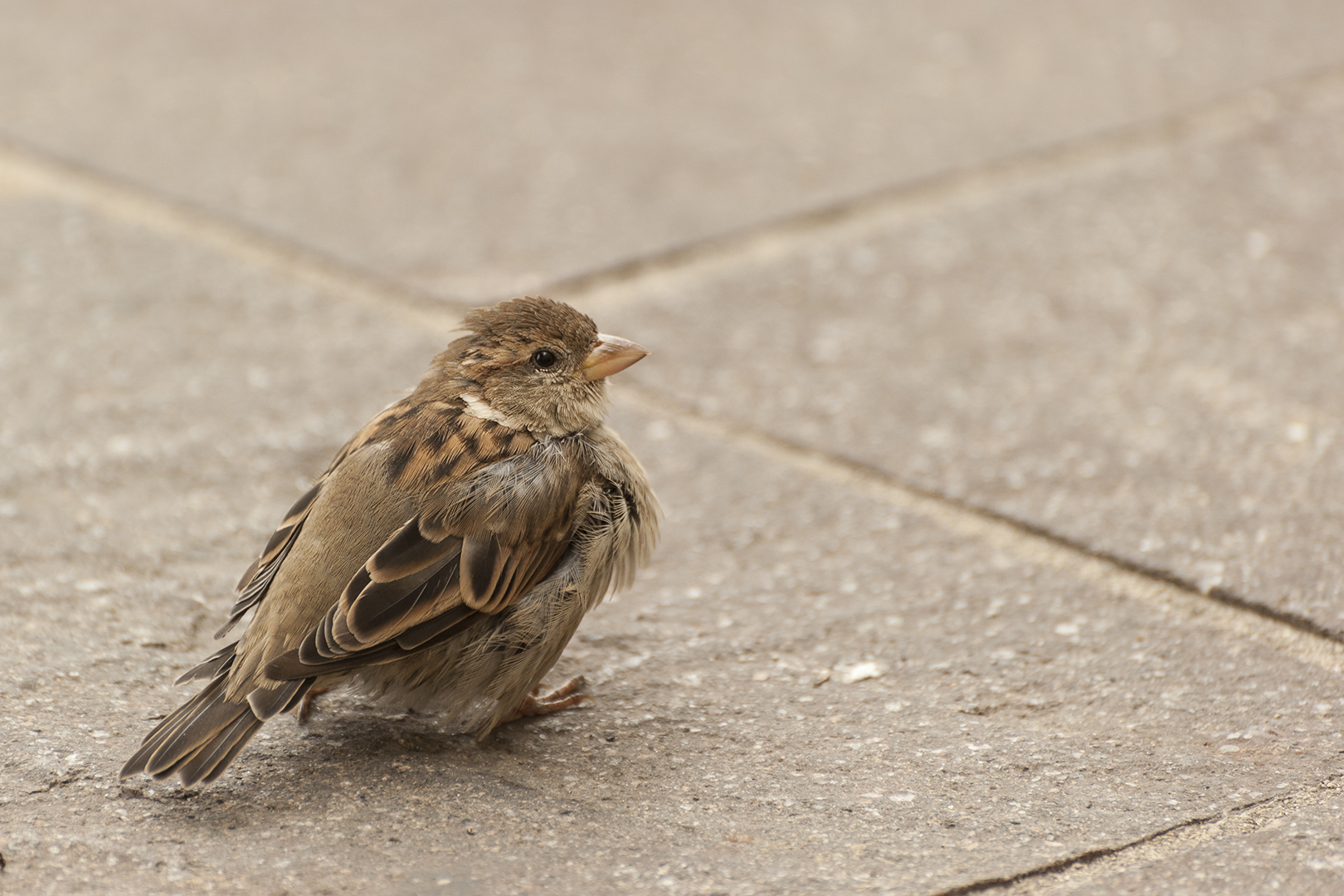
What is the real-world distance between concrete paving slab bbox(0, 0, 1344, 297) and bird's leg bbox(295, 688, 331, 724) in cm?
220

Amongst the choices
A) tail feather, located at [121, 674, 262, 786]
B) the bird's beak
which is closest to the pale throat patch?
the bird's beak

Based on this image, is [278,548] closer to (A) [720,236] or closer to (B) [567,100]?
(A) [720,236]

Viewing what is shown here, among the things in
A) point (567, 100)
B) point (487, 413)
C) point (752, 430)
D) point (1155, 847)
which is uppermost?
point (567, 100)

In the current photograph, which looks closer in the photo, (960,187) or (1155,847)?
(1155,847)

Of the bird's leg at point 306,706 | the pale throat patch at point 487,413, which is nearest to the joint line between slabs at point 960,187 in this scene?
the pale throat patch at point 487,413

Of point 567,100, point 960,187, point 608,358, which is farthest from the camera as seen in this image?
point 567,100

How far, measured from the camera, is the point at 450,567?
127 inches

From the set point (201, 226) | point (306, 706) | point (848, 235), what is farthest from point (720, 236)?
point (306, 706)

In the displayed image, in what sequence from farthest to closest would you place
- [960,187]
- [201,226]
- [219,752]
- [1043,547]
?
[960,187] → [201,226] → [1043,547] → [219,752]

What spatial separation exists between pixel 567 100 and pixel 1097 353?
2.96 m

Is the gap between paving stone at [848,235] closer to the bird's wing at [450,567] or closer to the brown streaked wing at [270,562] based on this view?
the bird's wing at [450,567]

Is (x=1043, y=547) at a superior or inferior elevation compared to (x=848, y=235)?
inferior

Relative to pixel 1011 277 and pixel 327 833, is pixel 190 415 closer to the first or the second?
pixel 327 833

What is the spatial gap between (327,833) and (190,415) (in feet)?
6.92
